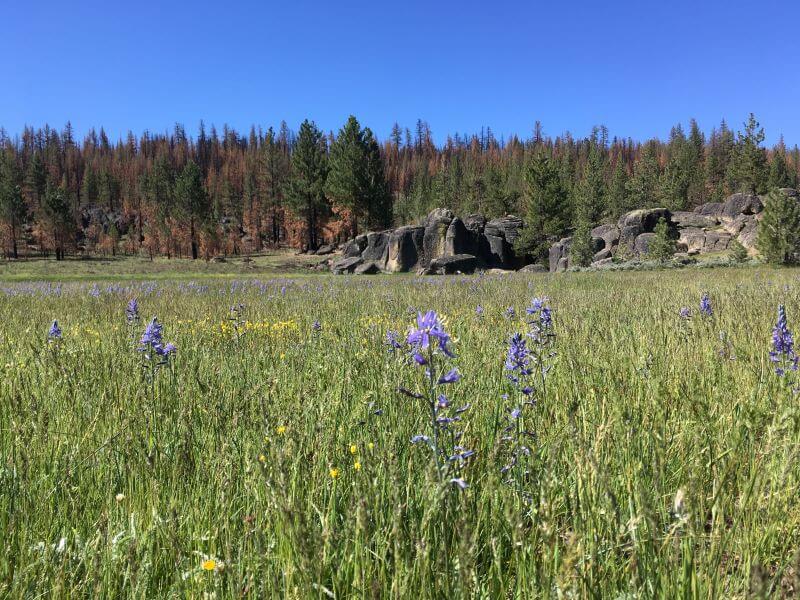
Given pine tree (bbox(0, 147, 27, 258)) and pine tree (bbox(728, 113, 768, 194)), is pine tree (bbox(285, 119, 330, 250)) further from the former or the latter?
pine tree (bbox(728, 113, 768, 194))

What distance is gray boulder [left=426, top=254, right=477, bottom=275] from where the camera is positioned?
28.0 meters

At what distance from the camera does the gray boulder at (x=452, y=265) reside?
91.7 ft

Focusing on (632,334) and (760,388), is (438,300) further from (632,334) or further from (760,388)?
(760,388)

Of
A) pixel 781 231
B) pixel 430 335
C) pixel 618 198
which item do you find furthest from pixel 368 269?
pixel 618 198

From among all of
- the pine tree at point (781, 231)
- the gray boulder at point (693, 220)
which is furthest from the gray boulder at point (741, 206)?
the pine tree at point (781, 231)

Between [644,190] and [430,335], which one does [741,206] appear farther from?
[430,335]

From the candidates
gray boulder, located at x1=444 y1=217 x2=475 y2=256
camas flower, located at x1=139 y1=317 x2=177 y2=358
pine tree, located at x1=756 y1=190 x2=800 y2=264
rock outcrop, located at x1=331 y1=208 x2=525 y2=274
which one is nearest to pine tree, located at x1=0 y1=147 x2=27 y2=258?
rock outcrop, located at x1=331 y1=208 x2=525 y2=274

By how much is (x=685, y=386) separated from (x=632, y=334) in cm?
184

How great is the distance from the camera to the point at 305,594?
116cm

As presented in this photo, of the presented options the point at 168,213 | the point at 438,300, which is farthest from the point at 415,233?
the point at 168,213

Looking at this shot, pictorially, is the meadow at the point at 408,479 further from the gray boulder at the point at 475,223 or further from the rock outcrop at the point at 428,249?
the gray boulder at the point at 475,223

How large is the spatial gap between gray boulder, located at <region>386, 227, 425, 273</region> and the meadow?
94.4ft

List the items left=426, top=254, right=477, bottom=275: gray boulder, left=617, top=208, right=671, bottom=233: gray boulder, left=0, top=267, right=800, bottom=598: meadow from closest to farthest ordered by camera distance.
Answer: left=0, top=267, right=800, bottom=598: meadow, left=426, top=254, right=477, bottom=275: gray boulder, left=617, top=208, right=671, bottom=233: gray boulder

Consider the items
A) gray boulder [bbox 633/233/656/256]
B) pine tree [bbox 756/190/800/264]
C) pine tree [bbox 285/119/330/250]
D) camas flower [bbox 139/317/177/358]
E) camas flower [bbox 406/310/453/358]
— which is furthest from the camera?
pine tree [bbox 285/119/330/250]
